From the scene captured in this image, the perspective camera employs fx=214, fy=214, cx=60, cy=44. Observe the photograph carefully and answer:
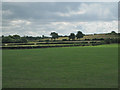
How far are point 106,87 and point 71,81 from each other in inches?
80.3

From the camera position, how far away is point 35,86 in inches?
385

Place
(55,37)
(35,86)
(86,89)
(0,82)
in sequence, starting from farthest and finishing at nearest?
(55,37) < (0,82) < (35,86) < (86,89)

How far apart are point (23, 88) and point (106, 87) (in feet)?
12.1

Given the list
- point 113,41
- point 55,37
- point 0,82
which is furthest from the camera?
point 55,37

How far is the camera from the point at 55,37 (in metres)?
144

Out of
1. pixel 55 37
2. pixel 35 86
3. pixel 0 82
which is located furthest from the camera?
pixel 55 37

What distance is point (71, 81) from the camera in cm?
1095

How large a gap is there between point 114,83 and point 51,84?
10.0 feet

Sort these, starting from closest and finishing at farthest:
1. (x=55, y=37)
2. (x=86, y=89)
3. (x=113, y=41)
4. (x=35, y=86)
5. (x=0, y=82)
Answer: (x=86, y=89)
(x=35, y=86)
(x=0, y=82)
(x=113, y=41)
(x=55, y=37)

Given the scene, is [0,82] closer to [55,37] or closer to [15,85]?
[15,85]

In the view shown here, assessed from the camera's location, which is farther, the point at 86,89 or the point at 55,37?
the point at 55,37

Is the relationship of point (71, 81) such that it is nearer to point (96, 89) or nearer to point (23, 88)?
point (96, 89)

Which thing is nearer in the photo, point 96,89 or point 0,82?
point 96,89

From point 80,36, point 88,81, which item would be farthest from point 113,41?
point 88,81
